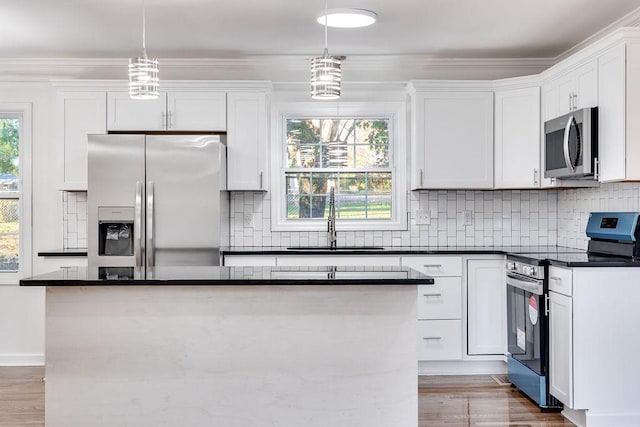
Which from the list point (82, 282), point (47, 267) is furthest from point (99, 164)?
point (82, 282)

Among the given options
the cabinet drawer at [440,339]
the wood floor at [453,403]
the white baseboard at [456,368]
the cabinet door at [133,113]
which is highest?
the cabinet door at [133,113]

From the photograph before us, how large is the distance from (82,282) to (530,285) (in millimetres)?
2678

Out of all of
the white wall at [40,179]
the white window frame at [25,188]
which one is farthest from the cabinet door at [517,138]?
the white window frame at [25,188]

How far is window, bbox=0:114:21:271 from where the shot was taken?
520cm

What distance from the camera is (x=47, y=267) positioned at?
4652 mm

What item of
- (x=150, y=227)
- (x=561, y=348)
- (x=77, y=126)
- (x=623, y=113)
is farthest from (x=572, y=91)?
(x=77, y=126)

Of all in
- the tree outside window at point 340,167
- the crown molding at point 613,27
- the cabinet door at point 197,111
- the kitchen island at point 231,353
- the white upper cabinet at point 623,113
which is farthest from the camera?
the tree outside window at point 340,167

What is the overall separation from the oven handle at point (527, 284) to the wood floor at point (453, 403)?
73cm

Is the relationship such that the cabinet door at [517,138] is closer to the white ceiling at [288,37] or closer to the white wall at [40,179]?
the white ceiling at [288,37]

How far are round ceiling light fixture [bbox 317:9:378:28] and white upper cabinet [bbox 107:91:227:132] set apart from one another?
1174mm

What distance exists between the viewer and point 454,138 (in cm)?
484

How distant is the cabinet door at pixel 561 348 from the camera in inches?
137

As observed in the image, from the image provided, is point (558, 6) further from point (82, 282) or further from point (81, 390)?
point (81, 390)

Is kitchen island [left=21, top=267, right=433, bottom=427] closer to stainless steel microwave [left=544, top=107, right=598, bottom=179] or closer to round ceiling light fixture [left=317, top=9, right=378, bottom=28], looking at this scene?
stainless steel microwave [left=544, top=107, right=598, bottom=179]
